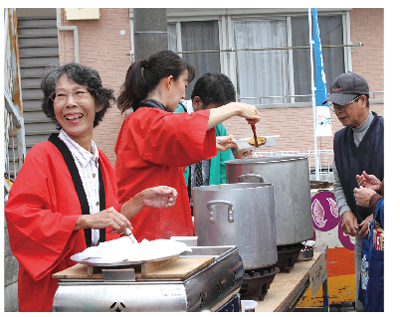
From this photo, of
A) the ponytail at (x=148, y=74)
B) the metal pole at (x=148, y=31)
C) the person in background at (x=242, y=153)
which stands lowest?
the person in background at (x=242, y=153)

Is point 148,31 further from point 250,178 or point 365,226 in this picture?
point 365,226

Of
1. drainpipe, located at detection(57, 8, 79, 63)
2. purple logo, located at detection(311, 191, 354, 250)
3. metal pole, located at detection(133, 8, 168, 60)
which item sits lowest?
purple logo, located at detection(311, 191, 354, 250)

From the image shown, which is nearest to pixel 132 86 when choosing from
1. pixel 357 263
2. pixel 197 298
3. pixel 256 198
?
pixel 256 198

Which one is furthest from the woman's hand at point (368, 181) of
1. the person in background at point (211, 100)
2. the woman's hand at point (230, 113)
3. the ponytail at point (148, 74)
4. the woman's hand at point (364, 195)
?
the ponytail at point (148, 74)

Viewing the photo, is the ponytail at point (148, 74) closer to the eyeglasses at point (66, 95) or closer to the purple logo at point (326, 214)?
the eyeglasses at point (66, 95)

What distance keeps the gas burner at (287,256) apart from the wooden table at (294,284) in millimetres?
44

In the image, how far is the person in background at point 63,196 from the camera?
6.54 feet

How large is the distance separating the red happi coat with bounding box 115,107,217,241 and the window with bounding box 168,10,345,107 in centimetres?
787

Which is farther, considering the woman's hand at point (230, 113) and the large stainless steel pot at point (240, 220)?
the woman's hand at point (230, 113)

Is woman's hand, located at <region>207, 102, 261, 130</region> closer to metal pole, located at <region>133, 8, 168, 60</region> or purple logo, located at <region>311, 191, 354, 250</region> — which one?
metal pole, located at <region>133, 8, 168, 60</region>

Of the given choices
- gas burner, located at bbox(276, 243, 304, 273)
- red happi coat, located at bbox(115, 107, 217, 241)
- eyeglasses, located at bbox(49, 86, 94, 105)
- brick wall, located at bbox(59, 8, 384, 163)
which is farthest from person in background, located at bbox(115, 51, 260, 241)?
brick wall, located at bbox(59, 8, 384, 163)

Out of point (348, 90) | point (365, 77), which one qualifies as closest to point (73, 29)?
point (365, 77)

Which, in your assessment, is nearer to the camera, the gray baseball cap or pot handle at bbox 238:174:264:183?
pot handle at bbox 238:174:264:183

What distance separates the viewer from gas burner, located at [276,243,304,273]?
319 cm
